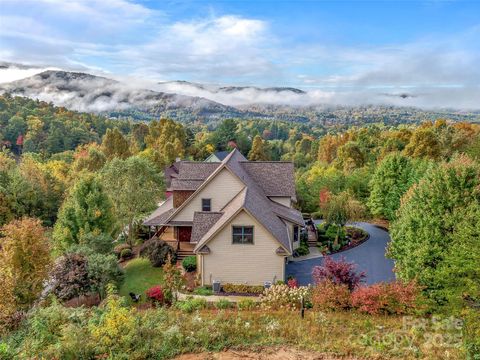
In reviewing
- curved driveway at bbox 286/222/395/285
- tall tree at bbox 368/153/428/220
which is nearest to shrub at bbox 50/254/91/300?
curved driveway at bbox 286/222/395/285

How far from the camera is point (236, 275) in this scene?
23953mm

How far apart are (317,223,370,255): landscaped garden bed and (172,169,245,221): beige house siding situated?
9079mm

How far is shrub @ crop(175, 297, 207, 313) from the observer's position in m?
19.5

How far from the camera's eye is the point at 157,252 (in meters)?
27.6

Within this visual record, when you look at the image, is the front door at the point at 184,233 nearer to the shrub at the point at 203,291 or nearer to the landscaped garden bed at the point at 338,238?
the shrub at the point at 203,291

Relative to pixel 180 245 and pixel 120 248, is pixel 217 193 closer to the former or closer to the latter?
pixel 180 245

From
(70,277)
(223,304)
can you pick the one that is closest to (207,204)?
(223,304)

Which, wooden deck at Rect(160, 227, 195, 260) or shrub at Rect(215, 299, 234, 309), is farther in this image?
wooden deck at Rect(160, 227, 195, 260)

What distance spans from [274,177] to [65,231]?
1726cm

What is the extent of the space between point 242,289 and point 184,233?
9.10 m

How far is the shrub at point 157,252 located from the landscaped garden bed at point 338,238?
41.1 feet

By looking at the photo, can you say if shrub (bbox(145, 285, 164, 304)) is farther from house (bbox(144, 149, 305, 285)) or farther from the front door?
the front door

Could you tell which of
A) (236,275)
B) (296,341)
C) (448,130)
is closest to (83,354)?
(296,341)

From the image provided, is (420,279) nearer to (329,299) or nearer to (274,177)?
(329,299)
